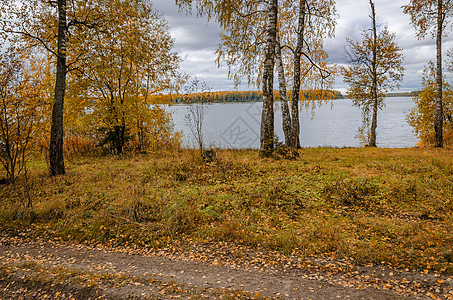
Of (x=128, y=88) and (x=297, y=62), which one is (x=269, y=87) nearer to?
(x=297, y=62)

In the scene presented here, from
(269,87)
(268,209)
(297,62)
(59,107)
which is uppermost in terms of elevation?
(297,62)

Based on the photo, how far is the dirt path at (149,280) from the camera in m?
3.60

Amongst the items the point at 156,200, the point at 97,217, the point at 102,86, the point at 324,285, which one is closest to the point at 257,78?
the point at 102,86

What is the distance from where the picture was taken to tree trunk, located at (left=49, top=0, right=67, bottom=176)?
9156 millimetres

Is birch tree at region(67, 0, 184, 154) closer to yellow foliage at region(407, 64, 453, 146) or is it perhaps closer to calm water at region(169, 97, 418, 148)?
calm water at region(169, 97, 418, 148)

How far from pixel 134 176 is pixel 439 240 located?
27.3ft

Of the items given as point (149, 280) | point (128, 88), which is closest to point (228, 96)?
point (128, 88)

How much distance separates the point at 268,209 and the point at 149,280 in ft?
10.8

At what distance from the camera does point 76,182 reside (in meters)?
8.68

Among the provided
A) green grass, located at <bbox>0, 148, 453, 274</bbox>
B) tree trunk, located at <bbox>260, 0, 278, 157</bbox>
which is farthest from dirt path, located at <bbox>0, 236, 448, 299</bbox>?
tree trunk, located at <bbox>260, 0, 278, 157</bbox>

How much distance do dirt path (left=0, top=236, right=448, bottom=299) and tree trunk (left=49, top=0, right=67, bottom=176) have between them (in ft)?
16.4

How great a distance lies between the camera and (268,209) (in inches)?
251

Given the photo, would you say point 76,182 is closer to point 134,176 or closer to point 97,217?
point 134,176

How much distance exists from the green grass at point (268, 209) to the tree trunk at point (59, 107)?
2.46 feet
